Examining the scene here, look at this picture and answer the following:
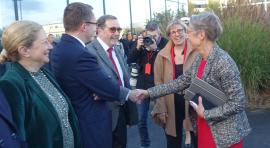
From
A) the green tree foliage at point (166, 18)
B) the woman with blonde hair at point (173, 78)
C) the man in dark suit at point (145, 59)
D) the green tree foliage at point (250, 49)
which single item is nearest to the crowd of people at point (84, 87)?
→ the woman with blonde hair at point (173, 78)

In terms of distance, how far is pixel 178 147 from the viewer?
15.5 ft

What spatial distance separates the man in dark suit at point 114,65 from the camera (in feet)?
13.2

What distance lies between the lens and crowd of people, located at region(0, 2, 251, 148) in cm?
270

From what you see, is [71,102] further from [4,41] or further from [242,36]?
[242,36]

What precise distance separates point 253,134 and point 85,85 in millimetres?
4244

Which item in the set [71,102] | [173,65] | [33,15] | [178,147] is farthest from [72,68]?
[33,15]

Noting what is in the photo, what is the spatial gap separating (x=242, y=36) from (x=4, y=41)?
7087 mm

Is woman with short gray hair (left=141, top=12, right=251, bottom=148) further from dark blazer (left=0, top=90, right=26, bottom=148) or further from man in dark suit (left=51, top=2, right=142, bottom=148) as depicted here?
dark blazer (left=0, top=90, right=26, bottom=148)

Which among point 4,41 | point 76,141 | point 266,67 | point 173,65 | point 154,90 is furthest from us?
point 266,67

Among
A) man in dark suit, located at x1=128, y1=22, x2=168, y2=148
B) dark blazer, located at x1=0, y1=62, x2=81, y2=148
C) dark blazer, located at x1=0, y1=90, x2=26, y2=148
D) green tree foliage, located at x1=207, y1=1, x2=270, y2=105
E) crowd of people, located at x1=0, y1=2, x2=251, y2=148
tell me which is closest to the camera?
dark blazer, located at x1=0, y1=90, x2=26, y2=148

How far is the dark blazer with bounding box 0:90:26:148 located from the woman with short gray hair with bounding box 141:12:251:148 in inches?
61.7

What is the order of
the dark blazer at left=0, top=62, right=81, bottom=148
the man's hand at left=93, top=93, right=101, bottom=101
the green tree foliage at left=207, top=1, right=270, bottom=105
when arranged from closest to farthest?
1. the dark blazer at left=0, top=62, right=81, bottom=148
2. the man's hand at left=93, top=93, right=101, bottom=101
3. the green tree foliage at left=207, top=1, right=270, bottom=105

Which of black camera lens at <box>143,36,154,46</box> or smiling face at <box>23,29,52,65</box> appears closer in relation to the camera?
smiling face at <box>23,29,52,65</box>

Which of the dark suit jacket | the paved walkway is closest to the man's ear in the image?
the dark suit jacket
